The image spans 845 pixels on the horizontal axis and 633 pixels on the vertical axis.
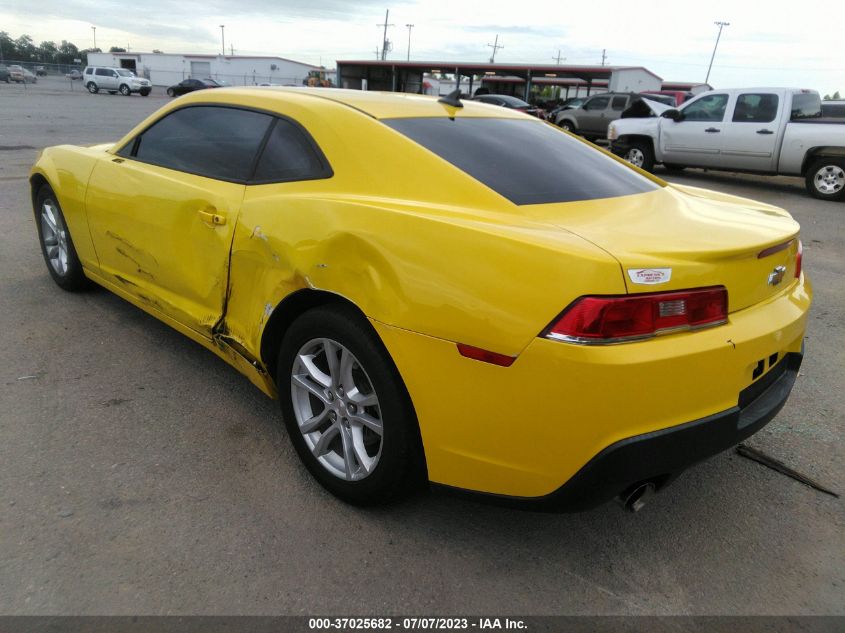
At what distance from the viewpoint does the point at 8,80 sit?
55.0 metres

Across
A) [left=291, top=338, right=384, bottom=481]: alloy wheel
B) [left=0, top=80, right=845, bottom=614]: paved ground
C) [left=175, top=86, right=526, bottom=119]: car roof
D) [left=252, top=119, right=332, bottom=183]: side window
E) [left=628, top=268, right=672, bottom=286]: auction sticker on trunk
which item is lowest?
[left=0, top=80, right=845, bottom=614]: paved ground

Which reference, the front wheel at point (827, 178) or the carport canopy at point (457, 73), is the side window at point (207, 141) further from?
the carport canopy at point (457, 73)

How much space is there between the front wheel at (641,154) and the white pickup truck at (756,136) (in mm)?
20

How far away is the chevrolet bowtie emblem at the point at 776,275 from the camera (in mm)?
2219

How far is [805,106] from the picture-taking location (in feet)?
36.2

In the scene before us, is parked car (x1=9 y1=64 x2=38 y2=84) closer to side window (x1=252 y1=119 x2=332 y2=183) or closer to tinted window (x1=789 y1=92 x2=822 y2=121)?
tinted window (x1=789 y1=92 x2=822 y2=121)

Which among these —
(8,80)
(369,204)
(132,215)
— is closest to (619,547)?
(369,204)

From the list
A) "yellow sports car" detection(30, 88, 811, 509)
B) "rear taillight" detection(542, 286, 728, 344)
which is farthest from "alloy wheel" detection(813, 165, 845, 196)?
"rear taillight" detection(542, 286, 728, 344)

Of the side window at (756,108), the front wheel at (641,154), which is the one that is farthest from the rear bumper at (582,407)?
the front wheel at (641,154)

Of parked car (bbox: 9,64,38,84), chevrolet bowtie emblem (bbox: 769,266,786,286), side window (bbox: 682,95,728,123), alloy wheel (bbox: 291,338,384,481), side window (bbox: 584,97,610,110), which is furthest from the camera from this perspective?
parked car (bbox: 9,64,38,84)

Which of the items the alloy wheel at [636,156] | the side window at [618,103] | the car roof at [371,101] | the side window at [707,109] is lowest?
the alloy wheel at [636,156]

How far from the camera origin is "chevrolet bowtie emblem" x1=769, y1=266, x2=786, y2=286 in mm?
2219

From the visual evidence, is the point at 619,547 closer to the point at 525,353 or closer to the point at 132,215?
the point at 525,353

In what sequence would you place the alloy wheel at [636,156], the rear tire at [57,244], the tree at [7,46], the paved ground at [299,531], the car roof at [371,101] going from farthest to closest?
the tree at [7,46] → the alloy wheel at [636,156] → the rear tire at [57,244] → the car roof at [371,101] → the paved ground at [299,531]
